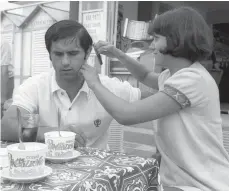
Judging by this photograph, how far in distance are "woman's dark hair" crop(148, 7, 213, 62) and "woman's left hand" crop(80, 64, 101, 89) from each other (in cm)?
35

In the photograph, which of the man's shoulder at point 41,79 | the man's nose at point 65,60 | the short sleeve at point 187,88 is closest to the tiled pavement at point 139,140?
the man's shoulder at point 41,79

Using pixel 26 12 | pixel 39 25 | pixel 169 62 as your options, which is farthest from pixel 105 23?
pixel 169 62

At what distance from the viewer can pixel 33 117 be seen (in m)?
1.18

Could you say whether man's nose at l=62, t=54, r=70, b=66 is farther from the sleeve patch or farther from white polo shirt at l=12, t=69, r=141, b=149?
the sleeve patch

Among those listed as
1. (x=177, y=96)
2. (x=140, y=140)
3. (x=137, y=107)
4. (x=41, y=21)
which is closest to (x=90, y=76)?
(x=137, y=107)

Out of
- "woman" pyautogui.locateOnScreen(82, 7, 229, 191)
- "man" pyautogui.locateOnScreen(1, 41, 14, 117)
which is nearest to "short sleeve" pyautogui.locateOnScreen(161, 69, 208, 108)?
"woman" pyautogui.locateOnScreen(82, 7, 229, 191)

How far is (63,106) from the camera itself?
1.66 metres

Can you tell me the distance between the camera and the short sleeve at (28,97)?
1.64 m

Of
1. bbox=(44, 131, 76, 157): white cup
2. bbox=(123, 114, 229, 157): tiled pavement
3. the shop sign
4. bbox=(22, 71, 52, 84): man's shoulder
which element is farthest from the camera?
the shop sign

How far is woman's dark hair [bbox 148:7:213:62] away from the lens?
4.28 feet

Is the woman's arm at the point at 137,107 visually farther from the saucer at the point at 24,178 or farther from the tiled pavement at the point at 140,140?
the tiled pavement at the point at 140,140

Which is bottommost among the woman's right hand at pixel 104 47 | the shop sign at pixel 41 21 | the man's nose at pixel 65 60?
the man's nose at pixel 65 60

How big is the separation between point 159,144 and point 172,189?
31cm

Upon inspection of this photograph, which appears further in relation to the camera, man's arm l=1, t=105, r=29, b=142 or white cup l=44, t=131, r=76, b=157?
man's arm l=1, t=105, r=29, b=142
